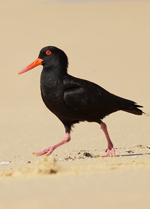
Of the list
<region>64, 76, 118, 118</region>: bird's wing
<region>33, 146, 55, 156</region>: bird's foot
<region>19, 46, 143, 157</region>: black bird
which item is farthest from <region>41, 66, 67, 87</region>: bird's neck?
<region>33, 146, 55, 156</region>: bird's foot

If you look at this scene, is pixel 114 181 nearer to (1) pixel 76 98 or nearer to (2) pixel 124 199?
(2) pixel 124 199

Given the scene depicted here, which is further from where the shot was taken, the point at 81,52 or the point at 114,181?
the point at 81,52

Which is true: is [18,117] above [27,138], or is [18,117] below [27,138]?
above

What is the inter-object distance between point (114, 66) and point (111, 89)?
191 inches

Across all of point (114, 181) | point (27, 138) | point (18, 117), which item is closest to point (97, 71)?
point (18, 117)

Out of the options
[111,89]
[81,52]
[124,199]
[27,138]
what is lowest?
[124,199]

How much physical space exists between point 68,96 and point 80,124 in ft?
21.6

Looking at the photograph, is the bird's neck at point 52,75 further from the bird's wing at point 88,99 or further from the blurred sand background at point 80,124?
the blurred sand background at point 80,124

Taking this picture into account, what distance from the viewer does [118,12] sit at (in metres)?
44.4

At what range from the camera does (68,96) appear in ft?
24.4

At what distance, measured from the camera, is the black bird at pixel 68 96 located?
24.6 feet

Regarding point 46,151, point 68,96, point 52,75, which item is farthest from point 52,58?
point 46,151

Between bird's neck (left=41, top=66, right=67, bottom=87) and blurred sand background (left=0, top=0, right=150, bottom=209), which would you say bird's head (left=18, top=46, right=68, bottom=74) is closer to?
bird's neck (left=41, top=66, right=67, bottom=87)

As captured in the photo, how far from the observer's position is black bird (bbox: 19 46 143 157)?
749cm
